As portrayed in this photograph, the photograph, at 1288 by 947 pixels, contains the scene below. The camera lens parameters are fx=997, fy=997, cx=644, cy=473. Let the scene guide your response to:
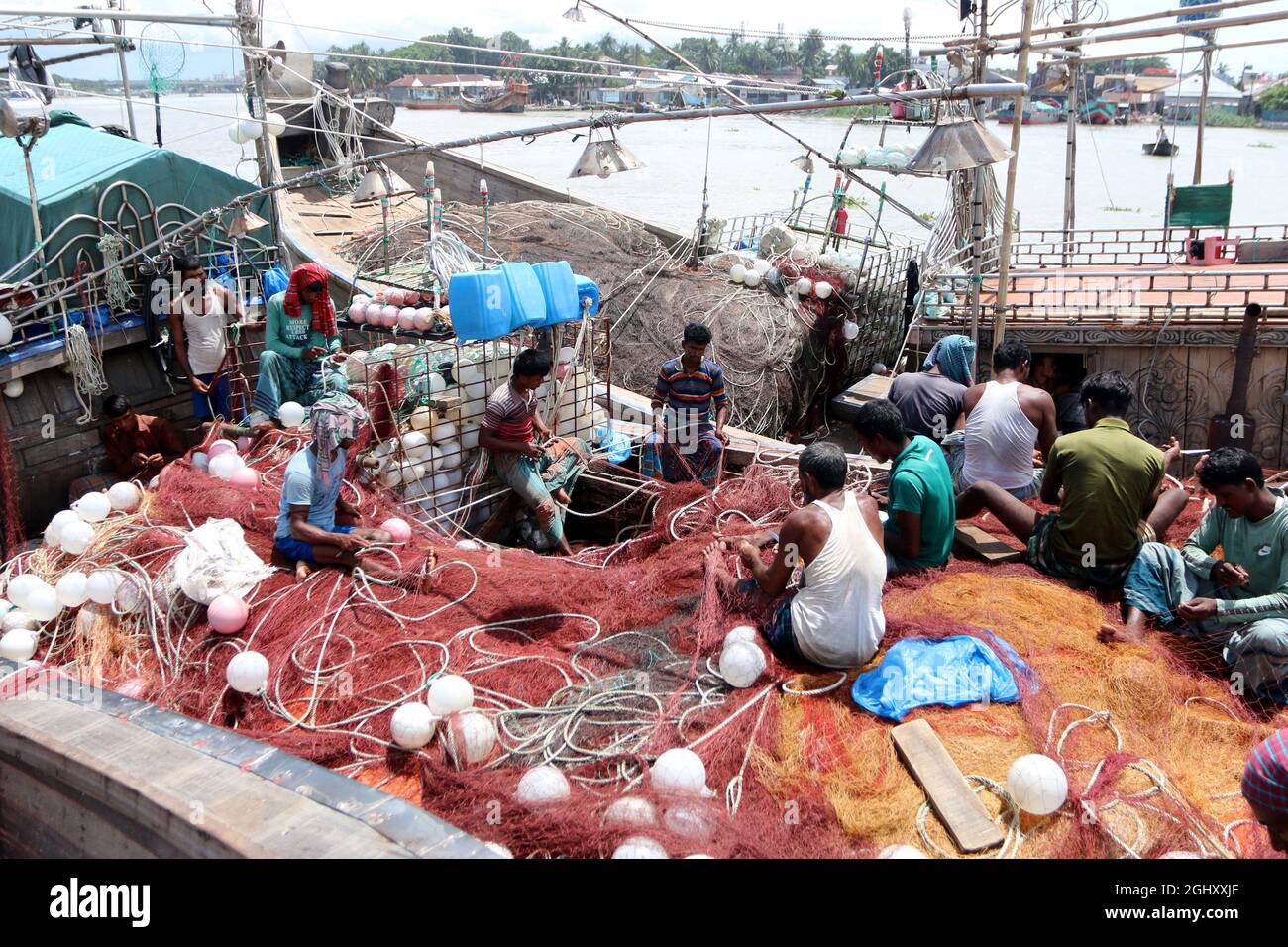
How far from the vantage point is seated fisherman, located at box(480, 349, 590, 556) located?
256 inches

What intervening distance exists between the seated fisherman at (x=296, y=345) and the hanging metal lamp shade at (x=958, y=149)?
14.5ft

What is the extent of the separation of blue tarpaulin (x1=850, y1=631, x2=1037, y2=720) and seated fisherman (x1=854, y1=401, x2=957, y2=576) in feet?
2.67

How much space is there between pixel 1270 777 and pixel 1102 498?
8.88ft

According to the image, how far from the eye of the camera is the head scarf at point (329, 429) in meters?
5.20

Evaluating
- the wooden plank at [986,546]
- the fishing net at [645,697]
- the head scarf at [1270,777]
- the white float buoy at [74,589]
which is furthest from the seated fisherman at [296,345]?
the head scarf at [1270,777]

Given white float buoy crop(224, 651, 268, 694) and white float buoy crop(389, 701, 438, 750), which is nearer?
white float buoy crop(389, 701, 438, 750)

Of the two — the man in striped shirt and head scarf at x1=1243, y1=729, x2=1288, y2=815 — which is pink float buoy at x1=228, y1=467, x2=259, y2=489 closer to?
the man in striped shirt

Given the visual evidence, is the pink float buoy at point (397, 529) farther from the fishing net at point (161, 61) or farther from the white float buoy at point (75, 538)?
the fishing net at point (161, 61)

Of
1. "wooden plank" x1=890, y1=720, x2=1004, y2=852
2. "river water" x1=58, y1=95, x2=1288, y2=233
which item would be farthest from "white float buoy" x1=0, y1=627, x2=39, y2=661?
"river water" x1=58, y1=95, x2=1288, y2=233

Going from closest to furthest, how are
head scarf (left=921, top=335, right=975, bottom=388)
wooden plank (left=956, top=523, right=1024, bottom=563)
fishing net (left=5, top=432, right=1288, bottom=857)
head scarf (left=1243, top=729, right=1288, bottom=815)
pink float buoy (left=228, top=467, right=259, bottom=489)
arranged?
1. head scarf (left=1243, top=729, right=1288, bottom=815)
2. fishing net (left=5, top=432, right=1288, bottom=857)
3. wooden plank (left=956, top=523, right=1024, bottom=563)
4. pink float buoy (left=228, top=467, right=259, bottom=489)
5. head scarf (left=921, top=335, right=975, bottom=388)

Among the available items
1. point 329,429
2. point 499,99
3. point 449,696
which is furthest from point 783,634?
point 499,99

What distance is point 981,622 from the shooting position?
464cm
